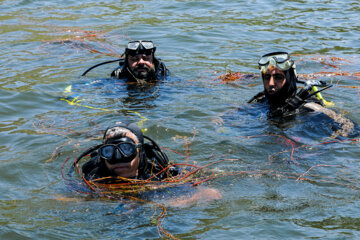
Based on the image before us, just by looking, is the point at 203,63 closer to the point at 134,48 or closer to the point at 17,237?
the point at 134,48

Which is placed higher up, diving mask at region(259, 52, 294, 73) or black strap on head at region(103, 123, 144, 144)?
diving mask at region(259, 52, 294, 73)

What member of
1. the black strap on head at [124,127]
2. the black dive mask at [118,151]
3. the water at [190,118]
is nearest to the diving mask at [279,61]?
the water at [190,118]

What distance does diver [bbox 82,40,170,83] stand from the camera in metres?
8.53

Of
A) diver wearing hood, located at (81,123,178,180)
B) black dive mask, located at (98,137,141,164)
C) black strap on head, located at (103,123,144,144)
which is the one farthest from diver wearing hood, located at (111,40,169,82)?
black dive mask, located at (98,137,141,164)

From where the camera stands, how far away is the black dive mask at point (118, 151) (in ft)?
15.1

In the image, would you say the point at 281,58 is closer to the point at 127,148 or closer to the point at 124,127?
the point at 124,127

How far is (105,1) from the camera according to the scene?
16.2m

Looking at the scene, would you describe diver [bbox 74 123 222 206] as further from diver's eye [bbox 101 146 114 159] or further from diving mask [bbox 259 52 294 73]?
diving mask [bbox 259 52 294 73]

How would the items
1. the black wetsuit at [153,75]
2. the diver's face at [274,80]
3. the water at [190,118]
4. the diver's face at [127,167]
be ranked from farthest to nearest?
the black wetsuit at [153,75]
the diver's face at [274,80]
the diver's face at [127,167]
the water at [190,118]

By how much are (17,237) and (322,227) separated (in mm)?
2444

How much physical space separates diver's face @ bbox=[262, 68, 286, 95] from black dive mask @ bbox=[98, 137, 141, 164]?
2.74 m

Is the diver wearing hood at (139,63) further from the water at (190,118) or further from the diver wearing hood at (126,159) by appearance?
the diver wearing hood at (126,159)

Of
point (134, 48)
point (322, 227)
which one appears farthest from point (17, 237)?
point (134, 48)

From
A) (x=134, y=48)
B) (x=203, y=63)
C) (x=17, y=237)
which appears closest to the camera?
(x=17, y=237)
